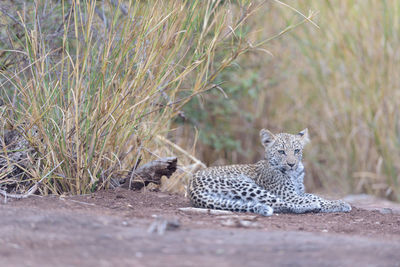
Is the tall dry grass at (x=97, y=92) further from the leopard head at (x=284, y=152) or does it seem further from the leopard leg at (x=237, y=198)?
the leopard head at (x=284, y=152)

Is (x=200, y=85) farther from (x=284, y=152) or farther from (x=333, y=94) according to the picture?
(x=333, y=94)

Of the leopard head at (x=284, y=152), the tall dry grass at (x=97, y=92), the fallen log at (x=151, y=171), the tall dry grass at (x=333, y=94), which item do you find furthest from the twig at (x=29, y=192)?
the tall dry grass at (x=333, y=94)

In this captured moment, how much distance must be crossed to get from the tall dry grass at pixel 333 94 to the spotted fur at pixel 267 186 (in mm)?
2960

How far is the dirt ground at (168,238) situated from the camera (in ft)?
10.6

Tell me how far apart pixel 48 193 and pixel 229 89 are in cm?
469

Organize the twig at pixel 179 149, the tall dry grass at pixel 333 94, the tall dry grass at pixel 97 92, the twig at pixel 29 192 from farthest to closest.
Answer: the tall dry grass at pixel 333 94 → the twig at pixel 179 149 → the tall dry grass at pixel 97 92 → the twig at pixel 29 192

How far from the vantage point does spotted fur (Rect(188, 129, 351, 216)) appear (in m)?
5.43

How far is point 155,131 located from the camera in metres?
6.11

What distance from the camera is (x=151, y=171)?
5.79m

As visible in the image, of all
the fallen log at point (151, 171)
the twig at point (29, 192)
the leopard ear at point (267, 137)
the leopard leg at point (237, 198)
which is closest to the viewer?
the twig at point (29, 192)

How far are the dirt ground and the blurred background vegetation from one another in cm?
69

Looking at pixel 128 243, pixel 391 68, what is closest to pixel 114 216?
pixel 128 243

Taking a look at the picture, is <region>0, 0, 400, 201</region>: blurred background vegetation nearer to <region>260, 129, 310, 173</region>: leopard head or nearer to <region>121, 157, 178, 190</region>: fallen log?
<region>121, 157, 178, 190</region>: fallen log

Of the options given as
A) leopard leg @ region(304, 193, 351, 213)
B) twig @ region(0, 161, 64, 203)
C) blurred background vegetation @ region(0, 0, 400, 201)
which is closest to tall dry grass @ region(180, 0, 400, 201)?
blurred background vegetation @ region(0, 0, 400, 201)
